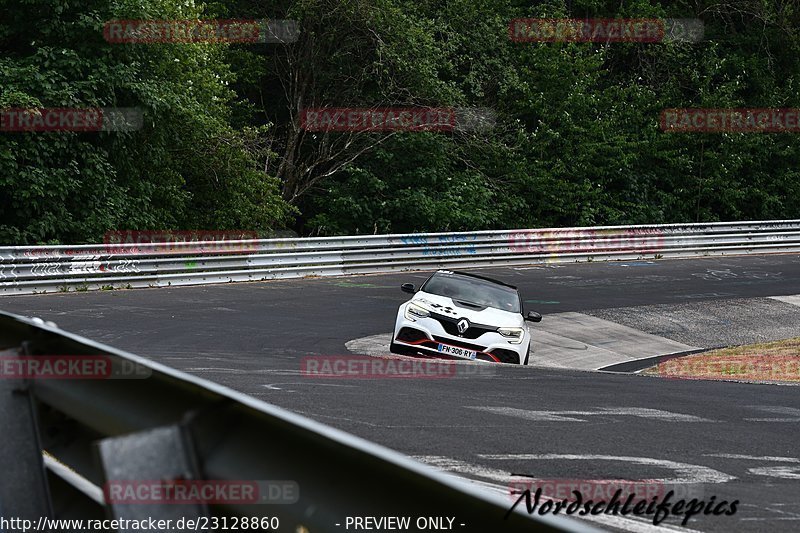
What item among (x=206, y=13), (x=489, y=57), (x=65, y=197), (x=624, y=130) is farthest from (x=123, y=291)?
(x=624, y=130)

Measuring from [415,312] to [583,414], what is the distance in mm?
6631

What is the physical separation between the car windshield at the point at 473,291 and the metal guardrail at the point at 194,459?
41.9ft

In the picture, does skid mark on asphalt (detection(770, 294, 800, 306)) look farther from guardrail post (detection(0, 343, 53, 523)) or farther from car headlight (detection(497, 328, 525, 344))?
guardrail post (detection(0, 343, 53, 523))

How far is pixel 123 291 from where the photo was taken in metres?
21.4

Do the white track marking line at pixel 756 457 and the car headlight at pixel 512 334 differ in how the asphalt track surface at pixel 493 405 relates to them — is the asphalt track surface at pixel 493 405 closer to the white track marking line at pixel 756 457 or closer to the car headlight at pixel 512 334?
the white track marking line at pixel 756 457

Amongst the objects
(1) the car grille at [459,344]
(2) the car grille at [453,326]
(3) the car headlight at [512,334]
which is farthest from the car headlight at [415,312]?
(3) the car headlight at [512,334]

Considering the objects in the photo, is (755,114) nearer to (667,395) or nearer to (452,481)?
(667,395)

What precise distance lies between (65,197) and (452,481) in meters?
24.8

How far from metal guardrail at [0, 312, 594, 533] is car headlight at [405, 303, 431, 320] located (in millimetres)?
12074

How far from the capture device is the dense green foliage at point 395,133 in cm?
2541

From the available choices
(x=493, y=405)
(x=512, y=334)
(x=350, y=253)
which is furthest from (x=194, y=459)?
(x=350, y=253)

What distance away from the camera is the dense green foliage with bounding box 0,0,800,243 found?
25.4 meters

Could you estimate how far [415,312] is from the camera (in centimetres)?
1514

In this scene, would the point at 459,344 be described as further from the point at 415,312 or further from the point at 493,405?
the point at 493,405
